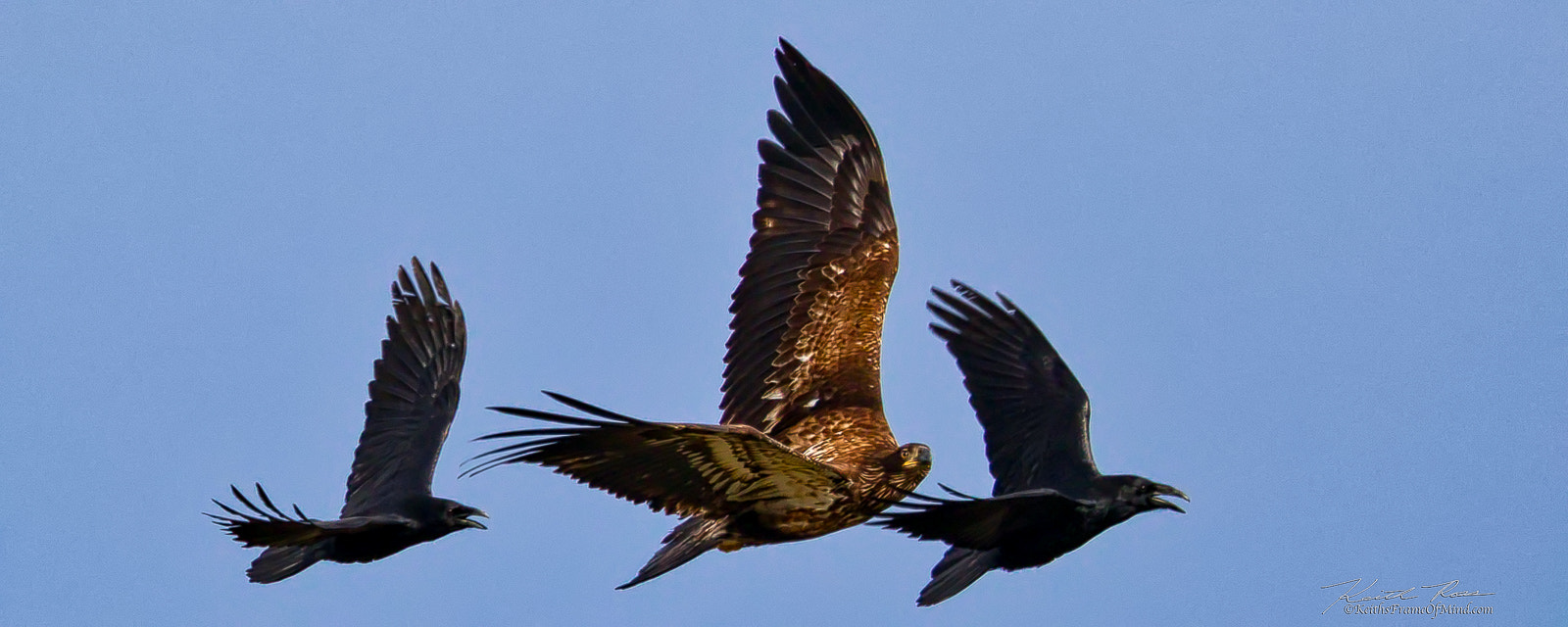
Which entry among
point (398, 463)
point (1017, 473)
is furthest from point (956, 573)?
point (398, 463)

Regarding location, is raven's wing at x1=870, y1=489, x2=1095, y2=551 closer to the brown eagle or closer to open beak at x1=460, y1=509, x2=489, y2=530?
the brown eagle

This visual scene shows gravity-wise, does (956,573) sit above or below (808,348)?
below

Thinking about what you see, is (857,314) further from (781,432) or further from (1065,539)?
(1065,539)

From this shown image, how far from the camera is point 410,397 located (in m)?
14.5

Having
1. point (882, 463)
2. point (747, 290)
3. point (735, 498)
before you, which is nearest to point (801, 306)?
point (747, 290)

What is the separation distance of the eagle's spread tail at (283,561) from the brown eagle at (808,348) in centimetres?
203

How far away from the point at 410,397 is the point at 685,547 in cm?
270

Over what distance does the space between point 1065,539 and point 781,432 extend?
6.59 feet

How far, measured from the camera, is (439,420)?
46.6 ft

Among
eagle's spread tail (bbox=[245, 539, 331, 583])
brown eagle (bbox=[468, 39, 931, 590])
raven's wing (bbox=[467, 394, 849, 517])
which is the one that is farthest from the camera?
eagle's spread tail (bbox=[245, 539, 331, 583])

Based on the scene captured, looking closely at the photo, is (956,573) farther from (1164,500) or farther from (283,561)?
(283,561)

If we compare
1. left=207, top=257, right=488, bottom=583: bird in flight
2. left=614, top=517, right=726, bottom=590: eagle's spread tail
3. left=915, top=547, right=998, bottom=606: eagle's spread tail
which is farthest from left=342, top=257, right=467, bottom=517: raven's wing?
left=915, top=547, right=998, bottom=606: eagle's spread tail

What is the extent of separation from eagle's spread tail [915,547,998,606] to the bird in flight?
2572mm

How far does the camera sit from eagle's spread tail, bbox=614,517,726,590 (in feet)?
40.7
